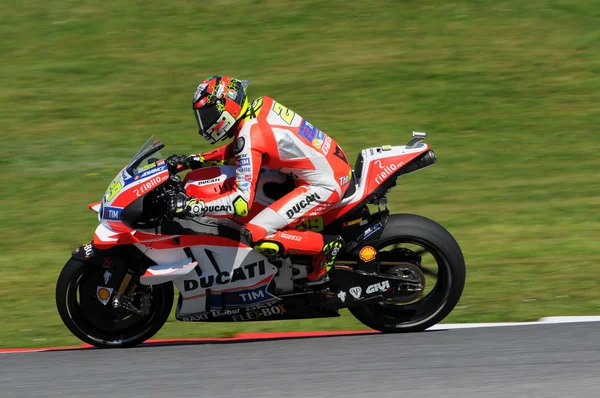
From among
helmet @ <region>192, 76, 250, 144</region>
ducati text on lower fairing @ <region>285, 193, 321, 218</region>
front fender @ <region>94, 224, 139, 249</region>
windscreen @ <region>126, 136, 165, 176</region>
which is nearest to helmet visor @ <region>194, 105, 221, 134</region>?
helmet @ <region>192, 76, 250, 144</region>

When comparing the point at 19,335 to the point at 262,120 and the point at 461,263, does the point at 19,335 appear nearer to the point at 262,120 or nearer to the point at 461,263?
the point at 262,120

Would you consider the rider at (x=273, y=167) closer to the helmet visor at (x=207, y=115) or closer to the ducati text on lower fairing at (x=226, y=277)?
the helmet visor at (x=207, y=115)

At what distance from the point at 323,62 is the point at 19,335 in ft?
30.0

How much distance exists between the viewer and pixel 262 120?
21.1 ft

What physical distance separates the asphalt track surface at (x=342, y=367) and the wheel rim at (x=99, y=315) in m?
0.14

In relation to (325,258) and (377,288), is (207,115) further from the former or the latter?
(377,288)

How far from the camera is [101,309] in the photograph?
6.70m

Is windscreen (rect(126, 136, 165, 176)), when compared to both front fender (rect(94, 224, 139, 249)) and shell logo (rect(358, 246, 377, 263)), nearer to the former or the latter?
front fender (rect(94, 224, 139, 249))

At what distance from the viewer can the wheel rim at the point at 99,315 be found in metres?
6.63

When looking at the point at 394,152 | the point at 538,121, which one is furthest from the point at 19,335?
the point at 538,121

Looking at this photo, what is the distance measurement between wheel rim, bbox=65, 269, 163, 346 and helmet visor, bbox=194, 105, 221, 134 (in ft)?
3.92

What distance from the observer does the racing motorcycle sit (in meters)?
6.55

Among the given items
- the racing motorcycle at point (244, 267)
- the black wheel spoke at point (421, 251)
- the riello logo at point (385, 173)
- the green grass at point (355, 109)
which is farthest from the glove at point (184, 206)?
the black wheel spoke at point (421, 251)

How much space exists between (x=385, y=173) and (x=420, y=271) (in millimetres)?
720
